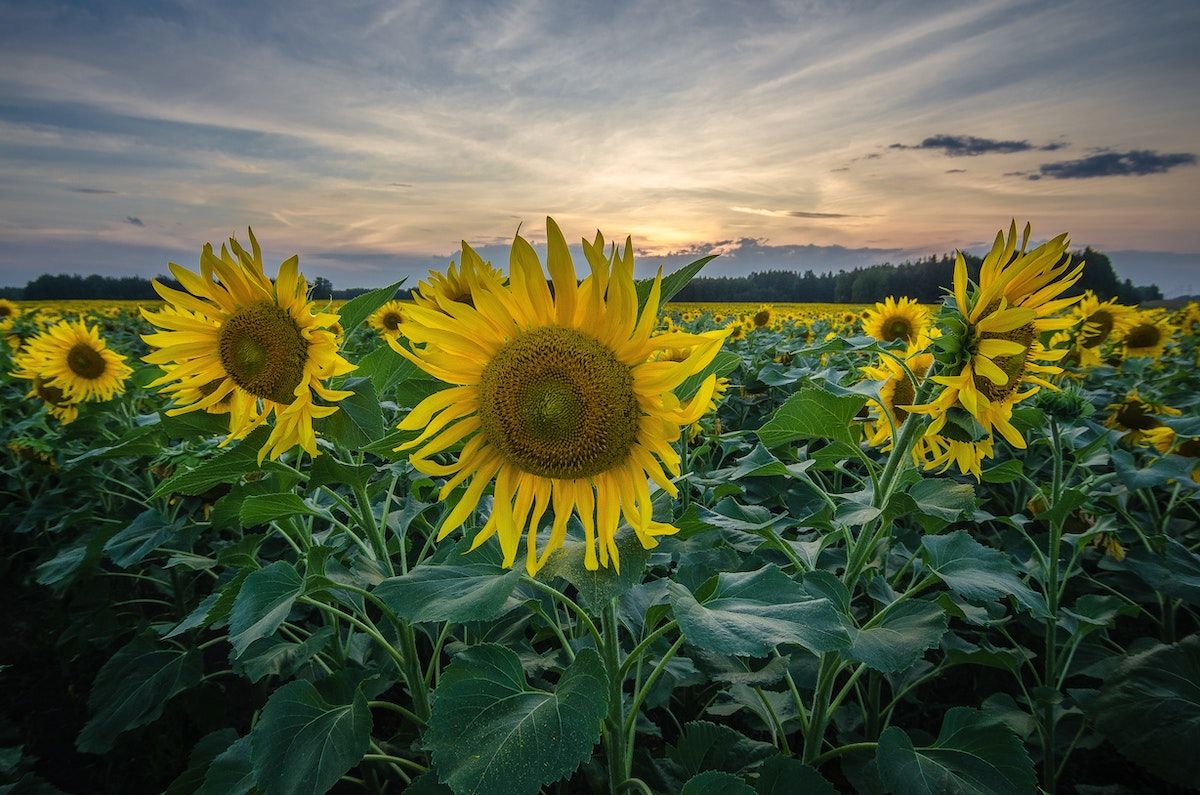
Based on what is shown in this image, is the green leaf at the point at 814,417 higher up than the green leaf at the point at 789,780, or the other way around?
the green leaf at the point at 814,417

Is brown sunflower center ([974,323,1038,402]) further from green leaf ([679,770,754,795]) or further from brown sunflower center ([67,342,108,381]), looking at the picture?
brown sunflower center ([67,342,108,381])

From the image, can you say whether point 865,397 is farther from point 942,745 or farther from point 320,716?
point 320,716

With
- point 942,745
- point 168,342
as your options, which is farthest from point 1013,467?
point 168,342

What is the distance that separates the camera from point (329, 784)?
1.48 metres

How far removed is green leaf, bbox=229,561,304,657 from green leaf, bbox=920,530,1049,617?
1687 mm

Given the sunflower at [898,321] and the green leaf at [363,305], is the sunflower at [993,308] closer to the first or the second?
the green leaf at [363,305]

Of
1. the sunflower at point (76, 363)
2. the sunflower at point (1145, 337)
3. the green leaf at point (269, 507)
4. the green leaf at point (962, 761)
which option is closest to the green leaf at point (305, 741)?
the green leaf at point (269, 507)

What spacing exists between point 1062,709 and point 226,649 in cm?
438

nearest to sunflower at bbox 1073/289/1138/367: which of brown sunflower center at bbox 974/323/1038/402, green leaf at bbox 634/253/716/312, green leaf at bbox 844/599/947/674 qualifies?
brown sunflower center at bbox 974/323/1038/402

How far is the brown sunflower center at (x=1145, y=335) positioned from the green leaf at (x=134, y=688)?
25.9 ft

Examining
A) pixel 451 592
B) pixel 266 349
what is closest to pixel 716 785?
pixel 451 592

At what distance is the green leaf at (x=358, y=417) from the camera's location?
1.68 m

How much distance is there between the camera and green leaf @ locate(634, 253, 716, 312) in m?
1.33

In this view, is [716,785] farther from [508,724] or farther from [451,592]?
[451,592]
